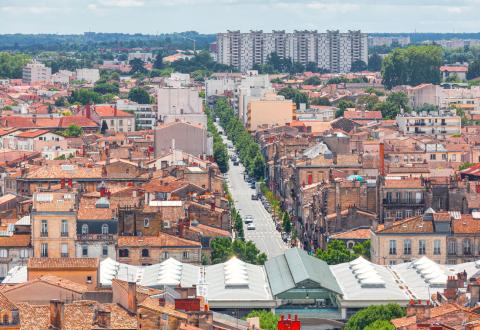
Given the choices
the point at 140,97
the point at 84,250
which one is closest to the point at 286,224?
the point at 84,250

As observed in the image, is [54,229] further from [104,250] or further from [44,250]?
[104,250]

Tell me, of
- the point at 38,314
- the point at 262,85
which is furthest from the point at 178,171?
the point at 262,85

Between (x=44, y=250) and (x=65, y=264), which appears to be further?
(x=44, y=250)

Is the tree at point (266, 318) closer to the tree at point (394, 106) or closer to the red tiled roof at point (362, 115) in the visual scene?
the red tiled roof at point (362, 115)

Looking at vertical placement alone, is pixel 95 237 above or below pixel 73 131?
above

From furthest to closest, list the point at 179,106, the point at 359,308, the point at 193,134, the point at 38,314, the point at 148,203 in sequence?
the point at 179,106 → the point at 193,134 → the point at 148,203 → the point at 359,308 → the point at 38,314

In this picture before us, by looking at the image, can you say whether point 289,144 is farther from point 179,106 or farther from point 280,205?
point 179,106
